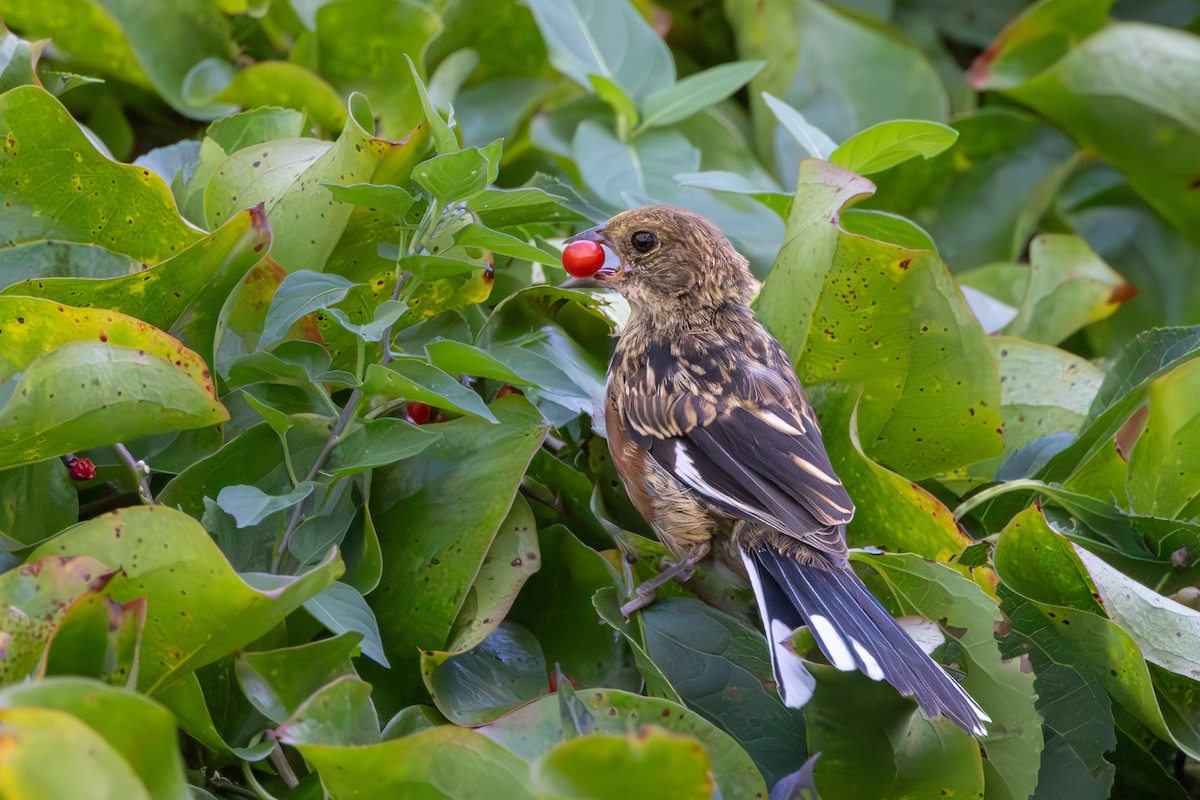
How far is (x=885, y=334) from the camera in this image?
93.8 inches

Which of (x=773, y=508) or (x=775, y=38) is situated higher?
(x=775, y=38)

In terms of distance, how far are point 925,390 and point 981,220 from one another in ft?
6.00

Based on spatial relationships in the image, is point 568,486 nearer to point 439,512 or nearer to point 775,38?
point 439,512

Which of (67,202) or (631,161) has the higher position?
(67,202)

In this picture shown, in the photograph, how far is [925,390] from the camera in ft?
8.04

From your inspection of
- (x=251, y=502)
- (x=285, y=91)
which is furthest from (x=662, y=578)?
(x=285, y=91)

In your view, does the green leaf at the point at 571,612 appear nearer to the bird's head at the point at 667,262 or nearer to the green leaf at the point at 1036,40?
the bird's head at the point at 667,262

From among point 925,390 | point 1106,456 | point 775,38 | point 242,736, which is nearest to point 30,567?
point 242,736

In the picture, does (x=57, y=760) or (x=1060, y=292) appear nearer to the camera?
(x=57, y=760)

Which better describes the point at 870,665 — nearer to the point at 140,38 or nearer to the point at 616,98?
the point at 616,98

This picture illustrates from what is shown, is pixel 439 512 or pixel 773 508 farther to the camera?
pixel 773 508

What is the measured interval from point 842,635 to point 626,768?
82 centimetres

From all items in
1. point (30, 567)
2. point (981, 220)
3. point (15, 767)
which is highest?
point (15, 767)

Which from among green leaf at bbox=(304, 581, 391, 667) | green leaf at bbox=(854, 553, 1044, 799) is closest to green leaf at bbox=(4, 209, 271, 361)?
green leaf at bbox=(304, 581, 391, 667)
